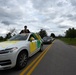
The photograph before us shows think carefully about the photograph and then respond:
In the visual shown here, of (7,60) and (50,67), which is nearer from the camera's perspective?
(7,60)

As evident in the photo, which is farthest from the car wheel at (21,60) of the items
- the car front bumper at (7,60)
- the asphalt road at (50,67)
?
the car front bumper at (7,60)

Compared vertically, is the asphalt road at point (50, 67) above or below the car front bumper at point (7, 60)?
below

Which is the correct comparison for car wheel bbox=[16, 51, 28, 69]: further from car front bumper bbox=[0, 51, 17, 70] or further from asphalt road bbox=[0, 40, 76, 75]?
car front bumper bbox=[0, 51, 17, 70]

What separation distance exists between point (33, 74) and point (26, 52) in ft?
5.89

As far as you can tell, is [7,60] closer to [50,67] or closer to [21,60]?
[21,60]

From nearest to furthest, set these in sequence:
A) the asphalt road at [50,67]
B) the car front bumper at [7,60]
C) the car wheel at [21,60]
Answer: the car front bumper at [7,60], the asphalt road at [50,67], the car wheel at [21,60]

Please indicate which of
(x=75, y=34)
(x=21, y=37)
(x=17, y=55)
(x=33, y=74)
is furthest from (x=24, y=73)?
(x=75, y=34)

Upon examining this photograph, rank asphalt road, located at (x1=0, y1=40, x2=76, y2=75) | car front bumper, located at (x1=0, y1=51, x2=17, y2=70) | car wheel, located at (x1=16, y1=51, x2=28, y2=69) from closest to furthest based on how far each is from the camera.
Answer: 1. car front bumper, located at (x1=0, y1=51, x2=17, y2=70)
2. asphalt road, located at (x1=0, y1=40, x2=76, y2=75)
3. car wheel, located at (x1=16, y1=51, x2=28, y2=69)

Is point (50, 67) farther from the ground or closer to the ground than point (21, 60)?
closer to the ground

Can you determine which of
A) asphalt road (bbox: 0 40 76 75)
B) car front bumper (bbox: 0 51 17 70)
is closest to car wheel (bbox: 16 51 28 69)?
asphalt road (bbox: 0 40 76 75)

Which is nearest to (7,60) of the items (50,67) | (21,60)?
(21,60)

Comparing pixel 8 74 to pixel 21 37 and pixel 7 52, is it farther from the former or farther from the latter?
pixel 21 37

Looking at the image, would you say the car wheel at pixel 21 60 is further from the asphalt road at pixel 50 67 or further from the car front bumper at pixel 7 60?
the car front bumper at pixel 7 60

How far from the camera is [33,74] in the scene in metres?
5.82
